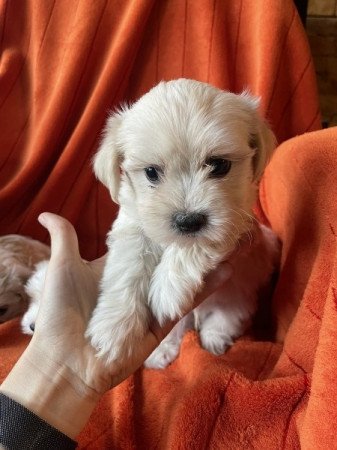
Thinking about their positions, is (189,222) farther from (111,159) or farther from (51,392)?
(51,392)

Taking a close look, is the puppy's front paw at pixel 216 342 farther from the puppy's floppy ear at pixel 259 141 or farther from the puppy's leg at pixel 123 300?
the puppy's floppy ear at pixel 259 141

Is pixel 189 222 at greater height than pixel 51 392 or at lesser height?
greater

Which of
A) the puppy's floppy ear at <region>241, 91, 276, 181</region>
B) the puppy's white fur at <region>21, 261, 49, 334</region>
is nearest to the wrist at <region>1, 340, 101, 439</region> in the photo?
the puppy's white fur at <region>21, 261, 49, 334</region>

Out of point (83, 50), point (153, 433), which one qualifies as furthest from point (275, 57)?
point (153, 433)

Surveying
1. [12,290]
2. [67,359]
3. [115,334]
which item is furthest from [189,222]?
[12,290]

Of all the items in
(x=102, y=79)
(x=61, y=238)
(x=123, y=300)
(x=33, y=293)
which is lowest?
(x=33, y=293)

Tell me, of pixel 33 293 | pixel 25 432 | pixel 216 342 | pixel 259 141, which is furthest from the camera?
pixel 33 293

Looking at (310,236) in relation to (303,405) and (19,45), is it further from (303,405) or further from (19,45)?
(19,45)
